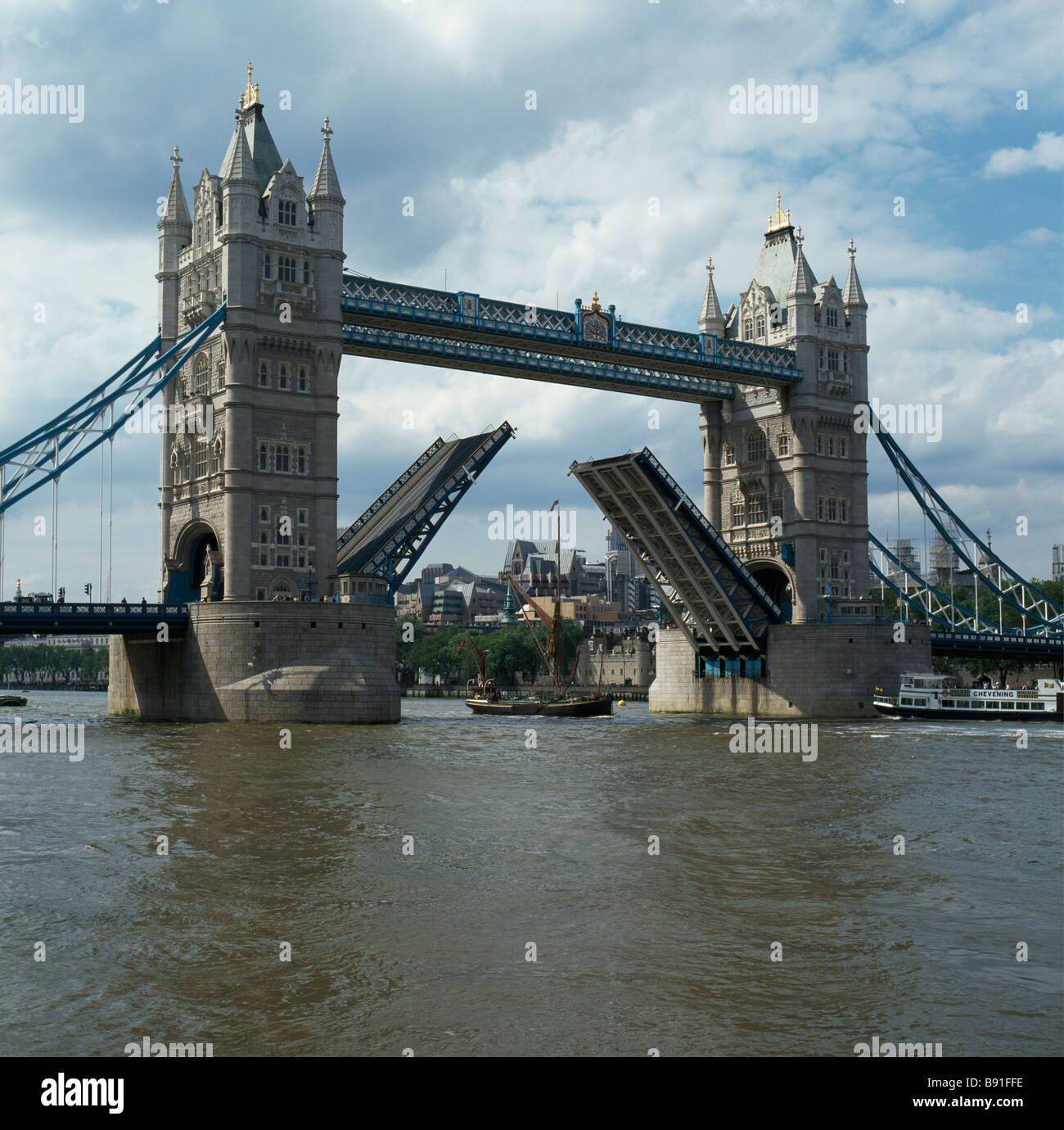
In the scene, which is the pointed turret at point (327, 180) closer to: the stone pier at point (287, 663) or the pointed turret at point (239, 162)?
the pointed turret at point (239, 162)

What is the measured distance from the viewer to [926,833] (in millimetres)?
23484

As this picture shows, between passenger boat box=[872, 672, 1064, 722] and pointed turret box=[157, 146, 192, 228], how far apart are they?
4421 cm

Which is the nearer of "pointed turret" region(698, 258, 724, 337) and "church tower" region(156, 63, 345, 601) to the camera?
"church tower" region(156, 63, 345, 601)

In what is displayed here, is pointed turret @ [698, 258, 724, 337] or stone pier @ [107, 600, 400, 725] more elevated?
pointed turret @ [698, 258, 724, 337]

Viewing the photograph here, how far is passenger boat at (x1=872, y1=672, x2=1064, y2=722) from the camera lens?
63.9m

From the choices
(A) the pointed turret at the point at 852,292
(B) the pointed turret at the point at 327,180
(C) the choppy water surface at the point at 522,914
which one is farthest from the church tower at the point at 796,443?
(C) the choppy water surface at the point at 522,914

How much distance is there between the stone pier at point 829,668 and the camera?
6525 centimetres

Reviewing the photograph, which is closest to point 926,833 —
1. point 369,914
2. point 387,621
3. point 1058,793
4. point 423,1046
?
point 1058,793

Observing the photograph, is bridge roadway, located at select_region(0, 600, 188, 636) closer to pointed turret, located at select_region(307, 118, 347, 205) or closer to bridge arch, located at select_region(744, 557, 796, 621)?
pointed turret, located at select_region(307, 118, 347, 205)

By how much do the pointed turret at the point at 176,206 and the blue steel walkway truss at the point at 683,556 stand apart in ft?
76.0

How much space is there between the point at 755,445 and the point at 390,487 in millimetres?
24012

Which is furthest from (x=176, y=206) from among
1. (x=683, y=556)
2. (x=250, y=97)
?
(x=683, y=556)

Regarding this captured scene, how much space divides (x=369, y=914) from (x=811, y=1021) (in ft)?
21.3

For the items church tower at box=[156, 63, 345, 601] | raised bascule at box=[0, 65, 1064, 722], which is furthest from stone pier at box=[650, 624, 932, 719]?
church tower at box=[156, 63, 345, 601]
